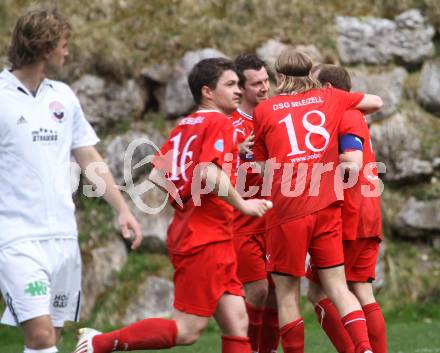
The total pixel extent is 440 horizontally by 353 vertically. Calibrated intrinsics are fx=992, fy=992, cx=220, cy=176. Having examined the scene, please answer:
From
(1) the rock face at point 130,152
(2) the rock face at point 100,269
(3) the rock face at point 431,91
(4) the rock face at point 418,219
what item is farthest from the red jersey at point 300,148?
(3) the rock face at point 431,91

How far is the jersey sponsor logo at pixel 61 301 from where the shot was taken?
5.05 meters

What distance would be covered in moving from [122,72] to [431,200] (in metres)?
4.14

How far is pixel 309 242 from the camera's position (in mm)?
6336

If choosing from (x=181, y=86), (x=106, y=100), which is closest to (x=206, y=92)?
(x=181, y=86)

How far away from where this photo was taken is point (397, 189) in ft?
40.6

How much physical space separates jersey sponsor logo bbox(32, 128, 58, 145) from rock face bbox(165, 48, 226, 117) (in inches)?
290

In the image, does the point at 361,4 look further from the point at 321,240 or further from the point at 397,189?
the point at 321,240

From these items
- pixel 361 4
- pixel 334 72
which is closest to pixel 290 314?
pixel 334 72

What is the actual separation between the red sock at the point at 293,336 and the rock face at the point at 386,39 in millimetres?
7144

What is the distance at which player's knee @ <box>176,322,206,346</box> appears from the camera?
5.48m

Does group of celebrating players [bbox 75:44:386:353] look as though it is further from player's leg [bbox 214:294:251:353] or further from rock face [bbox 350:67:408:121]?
rock face [bbox 350:67:408:121]

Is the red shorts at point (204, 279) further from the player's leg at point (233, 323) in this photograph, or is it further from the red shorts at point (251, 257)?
the red shorts at point (251, 257)

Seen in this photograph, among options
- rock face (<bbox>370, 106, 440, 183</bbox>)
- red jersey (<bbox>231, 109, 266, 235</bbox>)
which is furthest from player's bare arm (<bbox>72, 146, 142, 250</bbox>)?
rock face (<bbox>370, 106, 440, 183</bbox>)

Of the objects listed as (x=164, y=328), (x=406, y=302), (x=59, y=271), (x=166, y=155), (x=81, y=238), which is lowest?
(x=406, y=302)
